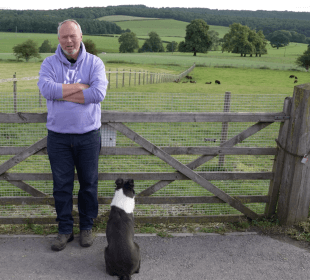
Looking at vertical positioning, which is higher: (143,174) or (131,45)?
(131,45)

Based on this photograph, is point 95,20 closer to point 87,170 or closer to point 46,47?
point 46,47

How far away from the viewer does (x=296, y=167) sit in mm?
4160

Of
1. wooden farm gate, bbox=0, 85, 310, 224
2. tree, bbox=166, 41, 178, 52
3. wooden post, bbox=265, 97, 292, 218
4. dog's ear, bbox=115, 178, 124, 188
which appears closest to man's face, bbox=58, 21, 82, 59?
wooden farm gate, bbox=0, 85, 310, 224

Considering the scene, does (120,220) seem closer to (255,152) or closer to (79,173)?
(79,173)

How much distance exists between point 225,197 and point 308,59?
87.7 meters

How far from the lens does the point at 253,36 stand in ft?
374

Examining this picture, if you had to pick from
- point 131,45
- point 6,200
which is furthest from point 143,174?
point 131,45

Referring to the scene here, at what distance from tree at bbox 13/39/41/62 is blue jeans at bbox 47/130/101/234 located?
210ft

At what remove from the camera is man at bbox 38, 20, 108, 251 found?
3.25 m

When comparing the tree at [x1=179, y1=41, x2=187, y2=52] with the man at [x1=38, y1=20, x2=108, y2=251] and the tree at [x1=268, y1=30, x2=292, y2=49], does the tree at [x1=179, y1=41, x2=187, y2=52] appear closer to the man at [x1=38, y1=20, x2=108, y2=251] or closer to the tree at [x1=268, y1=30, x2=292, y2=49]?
the tree at [x1=268, y1=30, x2=292, y2=49]

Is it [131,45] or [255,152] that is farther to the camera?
[131,45]

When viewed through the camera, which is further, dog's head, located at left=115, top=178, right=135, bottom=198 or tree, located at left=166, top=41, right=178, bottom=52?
tree, located at left=166, top=41, right=178, bottom=52

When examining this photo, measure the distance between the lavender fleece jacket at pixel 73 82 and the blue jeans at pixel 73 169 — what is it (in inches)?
5.0

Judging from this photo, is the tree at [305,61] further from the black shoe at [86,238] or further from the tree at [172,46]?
the black shoe at [86,238]
